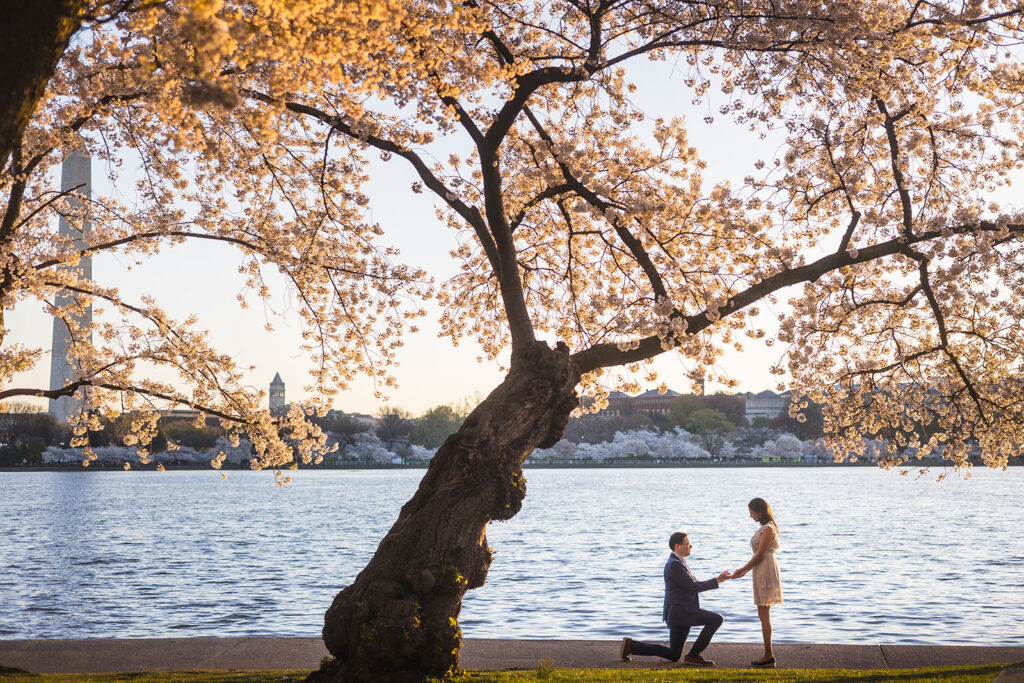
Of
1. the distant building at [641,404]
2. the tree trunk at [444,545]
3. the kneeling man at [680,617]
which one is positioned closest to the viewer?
the tree trunk at [444,545]

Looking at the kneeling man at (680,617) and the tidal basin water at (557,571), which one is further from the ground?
the kneeling man at (680,617)

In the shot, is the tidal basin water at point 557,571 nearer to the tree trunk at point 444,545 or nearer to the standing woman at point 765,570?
the standing woman at point 765,570

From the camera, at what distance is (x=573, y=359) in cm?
945

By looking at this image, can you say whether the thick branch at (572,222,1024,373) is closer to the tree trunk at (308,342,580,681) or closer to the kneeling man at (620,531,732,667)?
the tree trunk at (308,342,580,681)

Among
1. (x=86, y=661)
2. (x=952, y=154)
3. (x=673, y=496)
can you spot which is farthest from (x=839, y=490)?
(x=86, y=661)

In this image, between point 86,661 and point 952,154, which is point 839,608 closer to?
point 952,154

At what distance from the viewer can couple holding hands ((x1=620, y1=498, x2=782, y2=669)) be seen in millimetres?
9391

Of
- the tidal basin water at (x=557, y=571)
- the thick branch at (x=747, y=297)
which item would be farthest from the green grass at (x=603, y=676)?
the tidal basin water at (x=557, y=571)

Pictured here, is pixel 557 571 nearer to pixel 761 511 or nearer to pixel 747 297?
pixel 761 511

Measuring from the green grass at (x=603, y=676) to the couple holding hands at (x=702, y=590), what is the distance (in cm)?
71

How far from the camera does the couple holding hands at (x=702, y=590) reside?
9.39 m

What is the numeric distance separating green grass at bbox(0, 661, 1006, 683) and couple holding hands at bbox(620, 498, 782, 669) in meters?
0.71

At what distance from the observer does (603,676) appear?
8242 mm

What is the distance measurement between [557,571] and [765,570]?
1489 centimetres
